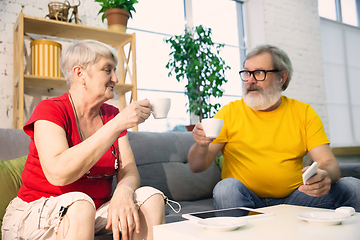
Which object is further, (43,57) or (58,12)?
(58,12)

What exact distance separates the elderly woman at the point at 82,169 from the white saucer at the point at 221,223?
0.31 meters

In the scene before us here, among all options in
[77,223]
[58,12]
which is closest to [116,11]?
[58,12]

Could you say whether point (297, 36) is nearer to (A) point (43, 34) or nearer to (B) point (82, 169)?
(A) point (43, 34)

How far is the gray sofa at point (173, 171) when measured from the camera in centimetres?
204

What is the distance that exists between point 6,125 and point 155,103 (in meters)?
1.97

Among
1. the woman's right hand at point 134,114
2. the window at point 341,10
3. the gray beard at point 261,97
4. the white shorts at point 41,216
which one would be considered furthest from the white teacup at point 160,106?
the window at point 341,10

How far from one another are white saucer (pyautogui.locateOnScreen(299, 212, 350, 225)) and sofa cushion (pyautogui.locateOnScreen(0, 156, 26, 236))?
1.16 metres

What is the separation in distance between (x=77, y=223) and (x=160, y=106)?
0.49m

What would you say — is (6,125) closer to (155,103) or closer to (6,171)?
(6,171)

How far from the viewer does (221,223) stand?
0.91 metres

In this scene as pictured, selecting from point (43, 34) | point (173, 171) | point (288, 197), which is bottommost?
point (288, 197)

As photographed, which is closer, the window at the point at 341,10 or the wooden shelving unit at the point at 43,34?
the wooden shelving unit at the point at 43,34

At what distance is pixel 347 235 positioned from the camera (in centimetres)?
81

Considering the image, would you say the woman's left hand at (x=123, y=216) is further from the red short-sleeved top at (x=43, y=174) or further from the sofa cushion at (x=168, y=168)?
the sofa cushion at (x=168, y=168)
